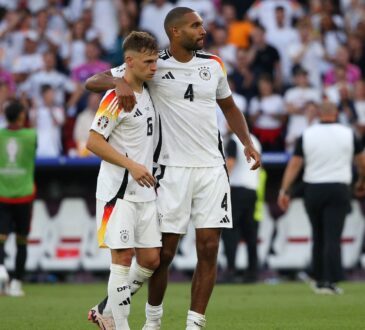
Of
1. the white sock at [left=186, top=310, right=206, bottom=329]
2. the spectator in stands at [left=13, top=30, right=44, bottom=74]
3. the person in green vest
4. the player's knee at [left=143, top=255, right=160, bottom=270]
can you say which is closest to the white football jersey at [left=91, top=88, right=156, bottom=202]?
the player's knee at [left=143, top=255, right=160, bottom=270]

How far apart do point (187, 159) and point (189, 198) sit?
317 millimetres

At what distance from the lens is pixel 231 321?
36.2 feet

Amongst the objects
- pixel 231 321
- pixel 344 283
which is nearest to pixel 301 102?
pixel 344 283

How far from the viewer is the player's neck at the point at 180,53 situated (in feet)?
30.9

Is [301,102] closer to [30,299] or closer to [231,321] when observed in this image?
[30,299]

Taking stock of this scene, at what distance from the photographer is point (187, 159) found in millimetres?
9367

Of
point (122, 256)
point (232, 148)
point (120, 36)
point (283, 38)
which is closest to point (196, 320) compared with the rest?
point (122, 256)

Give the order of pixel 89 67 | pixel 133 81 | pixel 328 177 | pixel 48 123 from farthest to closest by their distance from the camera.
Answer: pixel 89 67 < pixel 48 123 < pixel 328 177 < pixel 133 81

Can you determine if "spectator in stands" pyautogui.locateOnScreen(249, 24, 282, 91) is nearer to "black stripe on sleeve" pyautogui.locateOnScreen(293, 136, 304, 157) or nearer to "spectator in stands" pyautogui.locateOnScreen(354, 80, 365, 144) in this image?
"spectator in stands" pyautogui.locateOnScreen(354, 80, 365, 144)

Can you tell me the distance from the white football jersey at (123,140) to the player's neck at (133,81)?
6 cm

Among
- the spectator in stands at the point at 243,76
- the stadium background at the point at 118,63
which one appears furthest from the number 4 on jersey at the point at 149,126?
the spectator in stands at the point at 243,76

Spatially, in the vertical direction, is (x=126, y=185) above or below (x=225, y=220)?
above

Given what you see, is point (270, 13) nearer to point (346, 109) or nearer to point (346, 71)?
point (346, 71)

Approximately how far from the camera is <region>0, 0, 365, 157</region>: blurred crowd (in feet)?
64.6
